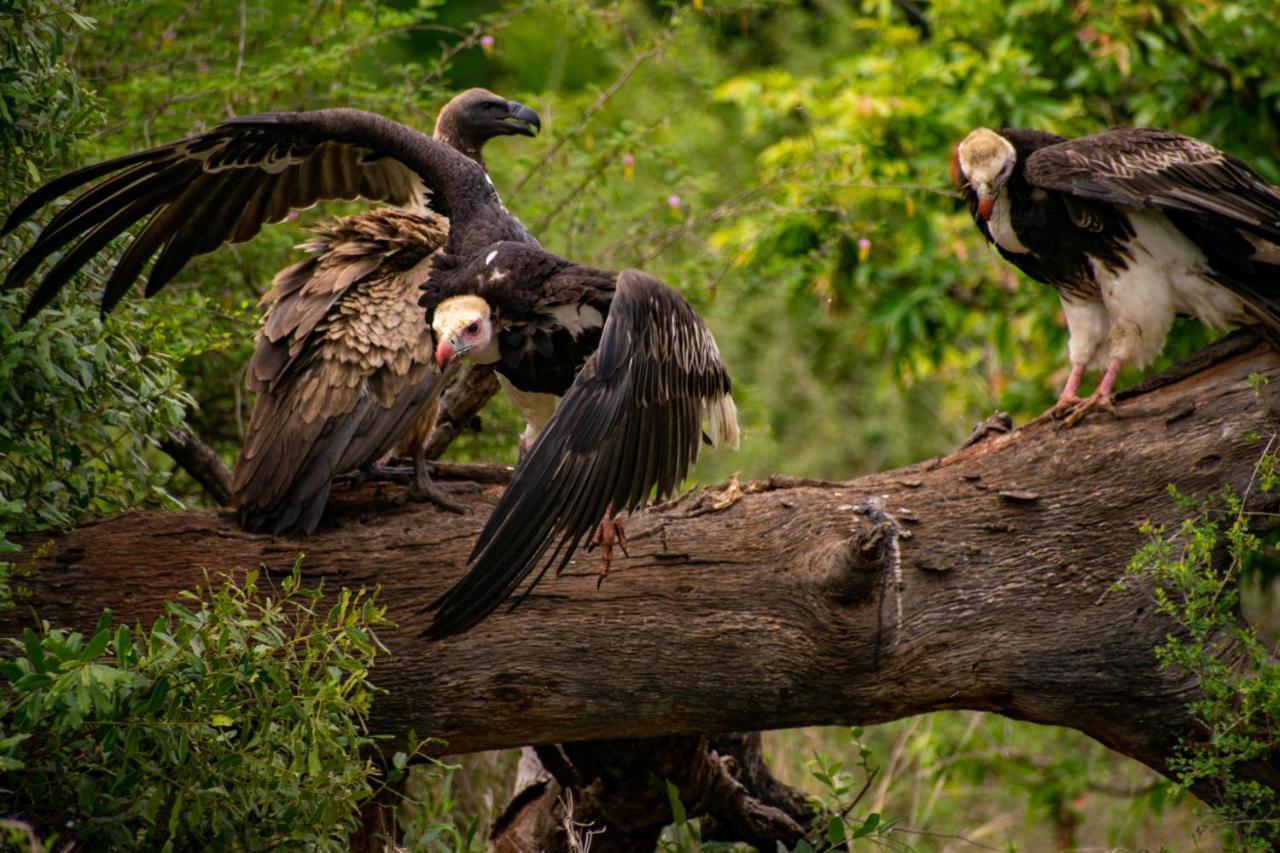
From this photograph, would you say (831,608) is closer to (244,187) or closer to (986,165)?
(986,165)

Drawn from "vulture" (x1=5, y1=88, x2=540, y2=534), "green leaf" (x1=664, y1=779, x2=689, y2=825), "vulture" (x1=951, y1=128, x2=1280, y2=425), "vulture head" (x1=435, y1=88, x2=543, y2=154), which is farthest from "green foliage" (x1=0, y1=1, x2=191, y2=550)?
"vulture" (x1=951, y1=128, x2=1280, y2=425)

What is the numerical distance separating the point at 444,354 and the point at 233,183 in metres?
1.33

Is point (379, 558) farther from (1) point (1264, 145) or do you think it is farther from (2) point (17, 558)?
(1) point (1264, 145)

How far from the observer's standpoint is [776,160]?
290 inches

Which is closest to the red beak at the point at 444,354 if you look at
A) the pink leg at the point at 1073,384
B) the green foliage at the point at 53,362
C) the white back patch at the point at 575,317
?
the white back patch at the point at 575,317

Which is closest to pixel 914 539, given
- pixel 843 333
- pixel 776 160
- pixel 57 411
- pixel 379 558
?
pixel 379 558

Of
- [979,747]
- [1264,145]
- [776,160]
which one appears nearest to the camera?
[1264,145]

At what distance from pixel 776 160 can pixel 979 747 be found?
3.37 meters

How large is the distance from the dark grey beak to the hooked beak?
7.64 ft

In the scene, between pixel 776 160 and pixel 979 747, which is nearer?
pixel 776 160

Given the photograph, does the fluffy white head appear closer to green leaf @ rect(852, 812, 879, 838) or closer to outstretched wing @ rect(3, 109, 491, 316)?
outstretched wing @ rect(3, 109, 491, 316)

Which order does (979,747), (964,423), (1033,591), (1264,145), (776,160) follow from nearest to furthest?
(1033,591) < (1264,145) < (776,160) < (979,747) < (964,423)

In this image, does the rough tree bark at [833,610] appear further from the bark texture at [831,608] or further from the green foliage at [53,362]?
the green foliage at [53,362]

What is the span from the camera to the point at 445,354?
3.86m
